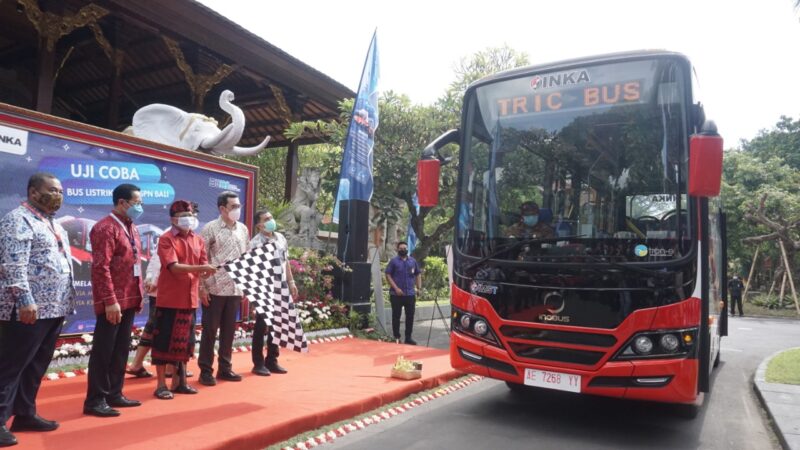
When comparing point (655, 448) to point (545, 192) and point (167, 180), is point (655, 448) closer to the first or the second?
point (545, 192)

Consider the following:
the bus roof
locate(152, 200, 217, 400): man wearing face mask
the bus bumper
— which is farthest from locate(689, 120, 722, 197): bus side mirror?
locate(152, 200, 217, 400): man wearing face mask

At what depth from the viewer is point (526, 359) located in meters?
4.70

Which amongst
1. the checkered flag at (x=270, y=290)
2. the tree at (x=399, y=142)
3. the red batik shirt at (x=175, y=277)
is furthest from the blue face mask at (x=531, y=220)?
the tree at (x=399, y=142)

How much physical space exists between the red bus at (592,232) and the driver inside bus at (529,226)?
11mm

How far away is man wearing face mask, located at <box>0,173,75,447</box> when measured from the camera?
339cm

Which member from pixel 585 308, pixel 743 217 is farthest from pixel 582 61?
pixel 743 217

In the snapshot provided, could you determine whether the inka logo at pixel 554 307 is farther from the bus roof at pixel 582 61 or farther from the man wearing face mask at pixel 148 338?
the man wearing face mask at pixel 148 338

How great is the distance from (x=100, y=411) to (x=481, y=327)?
3.12 metres

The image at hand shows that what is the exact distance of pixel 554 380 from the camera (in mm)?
4547

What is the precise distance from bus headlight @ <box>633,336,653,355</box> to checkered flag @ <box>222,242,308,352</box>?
2.88m

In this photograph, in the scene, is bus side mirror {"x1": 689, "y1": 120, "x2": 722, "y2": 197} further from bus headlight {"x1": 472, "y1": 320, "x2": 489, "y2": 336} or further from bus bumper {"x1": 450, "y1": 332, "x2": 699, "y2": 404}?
bus headlight {"x1": 472, "y1": 320, "x2": 489, "y2": 336}

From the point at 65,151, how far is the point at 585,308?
17.1 ft

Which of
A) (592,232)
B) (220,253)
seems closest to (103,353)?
(220,253)

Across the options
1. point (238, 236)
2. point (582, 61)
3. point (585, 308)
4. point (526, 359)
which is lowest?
point (526, 359)
